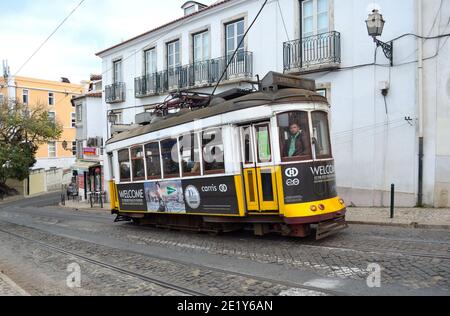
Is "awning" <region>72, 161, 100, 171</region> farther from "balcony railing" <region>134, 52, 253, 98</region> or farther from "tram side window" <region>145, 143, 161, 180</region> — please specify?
"tram side window" <region>145, 143, 161, 180</region>

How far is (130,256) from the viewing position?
28.5 feet

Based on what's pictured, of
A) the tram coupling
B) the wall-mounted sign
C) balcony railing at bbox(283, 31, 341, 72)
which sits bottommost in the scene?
the tram coupling

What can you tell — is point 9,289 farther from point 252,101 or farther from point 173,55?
point 173,55

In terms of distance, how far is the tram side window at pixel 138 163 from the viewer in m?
11.8

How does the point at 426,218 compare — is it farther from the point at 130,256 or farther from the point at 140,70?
the point at 140,70

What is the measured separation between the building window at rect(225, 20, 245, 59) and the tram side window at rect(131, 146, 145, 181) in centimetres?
751

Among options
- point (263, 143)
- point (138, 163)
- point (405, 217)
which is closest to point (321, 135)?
point (263, 143)

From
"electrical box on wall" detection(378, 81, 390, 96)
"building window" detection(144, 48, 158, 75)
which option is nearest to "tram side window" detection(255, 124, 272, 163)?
"electrical box on wall" detection(378, 81, 390, 96)

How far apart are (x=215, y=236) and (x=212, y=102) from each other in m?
3.12

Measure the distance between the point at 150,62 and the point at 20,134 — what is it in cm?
2139

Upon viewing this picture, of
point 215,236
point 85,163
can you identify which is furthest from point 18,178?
point 215,236

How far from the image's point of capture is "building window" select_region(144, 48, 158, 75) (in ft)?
74.4

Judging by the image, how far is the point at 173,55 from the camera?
70.6ft
